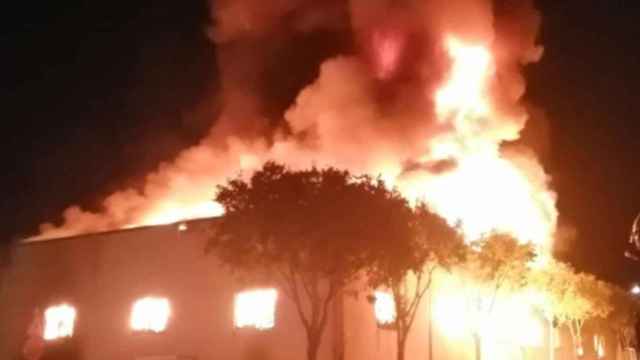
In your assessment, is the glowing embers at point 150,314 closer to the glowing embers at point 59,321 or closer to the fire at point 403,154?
the glowing embers at point 59,321

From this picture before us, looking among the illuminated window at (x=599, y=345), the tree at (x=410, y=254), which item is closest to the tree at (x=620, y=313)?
the illuminated window at (x=599, y=345)

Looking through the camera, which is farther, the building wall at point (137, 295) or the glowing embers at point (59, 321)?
the glowing embers at point (59, 321)

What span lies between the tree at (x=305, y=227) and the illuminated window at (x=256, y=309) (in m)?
5.10

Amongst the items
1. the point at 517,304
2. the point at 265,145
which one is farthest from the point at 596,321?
the point at 265,145

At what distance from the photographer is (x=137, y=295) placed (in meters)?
41.1

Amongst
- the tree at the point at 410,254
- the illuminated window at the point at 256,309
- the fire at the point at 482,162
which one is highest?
the fire at the point at 482,162

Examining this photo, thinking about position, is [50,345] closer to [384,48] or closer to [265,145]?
[265,145]

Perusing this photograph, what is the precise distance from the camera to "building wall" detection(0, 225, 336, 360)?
121 ft

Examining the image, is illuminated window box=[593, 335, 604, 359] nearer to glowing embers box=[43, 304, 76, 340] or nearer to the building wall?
the building wall

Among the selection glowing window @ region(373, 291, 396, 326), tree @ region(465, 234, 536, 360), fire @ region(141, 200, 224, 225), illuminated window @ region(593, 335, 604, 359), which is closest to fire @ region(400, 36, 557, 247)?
tree @ region(465, 234, 536, 360)

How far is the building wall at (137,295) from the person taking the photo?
36.9 meters

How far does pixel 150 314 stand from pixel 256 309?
6.17m

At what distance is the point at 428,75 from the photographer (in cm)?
5666

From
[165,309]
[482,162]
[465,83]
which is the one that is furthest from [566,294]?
[165,309]
